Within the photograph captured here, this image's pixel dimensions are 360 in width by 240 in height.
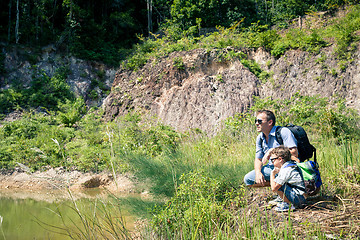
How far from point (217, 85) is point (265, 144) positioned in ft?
31.0

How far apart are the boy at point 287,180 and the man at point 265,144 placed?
0.89ft

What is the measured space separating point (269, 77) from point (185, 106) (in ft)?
14.8

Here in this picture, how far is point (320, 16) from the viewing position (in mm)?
18891

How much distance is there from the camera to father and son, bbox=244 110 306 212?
3.56 m

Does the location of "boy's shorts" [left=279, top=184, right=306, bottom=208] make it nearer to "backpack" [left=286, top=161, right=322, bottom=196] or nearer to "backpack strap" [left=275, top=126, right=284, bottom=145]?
"backpack" [left=286, top=161, right=322, bottom=196]

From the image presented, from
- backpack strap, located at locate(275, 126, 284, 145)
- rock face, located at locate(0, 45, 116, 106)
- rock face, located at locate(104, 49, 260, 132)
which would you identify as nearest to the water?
backpack strap, located at locate(275, 126, 284, 145)

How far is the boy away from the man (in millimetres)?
271

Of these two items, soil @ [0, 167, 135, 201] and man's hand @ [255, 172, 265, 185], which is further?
soil @ [0, 167, 135, 201]

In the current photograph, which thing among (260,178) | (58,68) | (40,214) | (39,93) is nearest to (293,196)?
(260,178)

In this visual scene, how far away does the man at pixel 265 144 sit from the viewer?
385cm

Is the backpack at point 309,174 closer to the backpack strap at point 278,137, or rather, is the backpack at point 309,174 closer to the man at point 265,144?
the man at point 265,144

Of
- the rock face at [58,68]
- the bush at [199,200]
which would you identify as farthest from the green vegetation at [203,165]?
the rock face at [58,68]

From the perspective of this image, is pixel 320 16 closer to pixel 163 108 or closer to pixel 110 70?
pixel 163 108

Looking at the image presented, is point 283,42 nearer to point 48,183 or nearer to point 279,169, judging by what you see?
point 279,169
